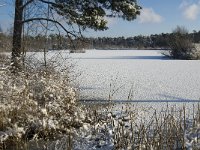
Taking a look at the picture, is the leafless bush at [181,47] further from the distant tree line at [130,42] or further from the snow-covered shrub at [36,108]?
the distant tree line at [130,42]

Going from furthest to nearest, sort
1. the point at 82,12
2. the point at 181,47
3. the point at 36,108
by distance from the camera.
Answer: the point at 181,47
the point at 82,12
the point at 36,108

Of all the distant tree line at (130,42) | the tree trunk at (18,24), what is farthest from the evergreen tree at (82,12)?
the distant tree line at (130,42)

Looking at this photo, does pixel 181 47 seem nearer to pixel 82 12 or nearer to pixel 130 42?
pixel 82 12

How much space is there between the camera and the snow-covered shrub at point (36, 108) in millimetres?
7883

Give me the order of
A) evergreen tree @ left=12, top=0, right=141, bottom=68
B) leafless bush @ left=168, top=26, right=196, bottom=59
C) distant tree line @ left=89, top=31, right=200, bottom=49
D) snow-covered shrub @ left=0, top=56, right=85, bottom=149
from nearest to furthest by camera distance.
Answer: snow-covered shrub @ left=0, top=56, right=85, bottom=149
evergreen tree @ left=12, top=0, right=141, bottom=68
leafless bush @ left=168, top=26, right=196, bottom=59
distant tree line @ left=89, top=31, right=200, bottom=49

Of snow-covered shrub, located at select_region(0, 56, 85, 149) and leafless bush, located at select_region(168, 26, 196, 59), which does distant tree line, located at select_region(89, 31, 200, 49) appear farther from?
snow-covered shrub, located at select_region(0, 56, 85, 149)

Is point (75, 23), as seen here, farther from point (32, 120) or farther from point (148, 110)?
point (32, 120)

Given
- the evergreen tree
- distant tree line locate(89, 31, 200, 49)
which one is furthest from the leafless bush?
distant tree line locate(89, 31, 200, 49)

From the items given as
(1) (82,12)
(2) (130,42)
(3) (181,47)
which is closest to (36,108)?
(1) (82,12)

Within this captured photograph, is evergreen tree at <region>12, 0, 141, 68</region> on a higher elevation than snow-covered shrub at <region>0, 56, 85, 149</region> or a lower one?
higher

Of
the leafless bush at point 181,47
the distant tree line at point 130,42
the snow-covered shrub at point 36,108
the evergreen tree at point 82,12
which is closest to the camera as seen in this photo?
the snow-covered shrub at point 36,108

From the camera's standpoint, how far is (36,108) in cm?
816

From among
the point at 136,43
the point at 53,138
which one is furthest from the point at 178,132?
the point at 136,43

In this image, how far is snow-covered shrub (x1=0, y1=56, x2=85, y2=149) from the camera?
7883mm
